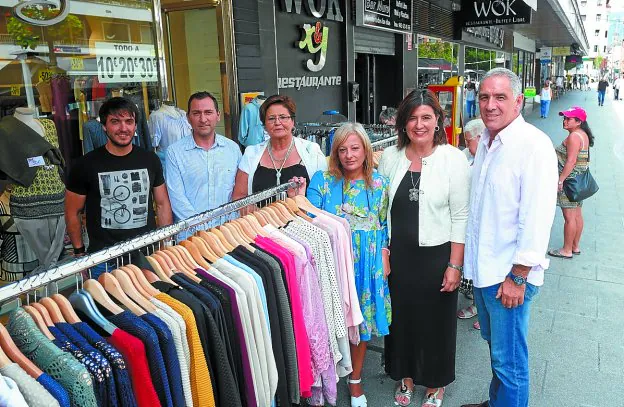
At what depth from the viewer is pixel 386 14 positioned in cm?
976

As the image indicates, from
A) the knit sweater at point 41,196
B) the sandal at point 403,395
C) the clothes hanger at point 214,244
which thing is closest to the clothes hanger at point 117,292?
the clothes hanger at point 214,244

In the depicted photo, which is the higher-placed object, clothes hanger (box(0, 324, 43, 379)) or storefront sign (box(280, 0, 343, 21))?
storefront sign (box(280, 0, 343, 21))

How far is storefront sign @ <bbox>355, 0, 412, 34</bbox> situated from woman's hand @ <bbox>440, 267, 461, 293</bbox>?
695 centimetres

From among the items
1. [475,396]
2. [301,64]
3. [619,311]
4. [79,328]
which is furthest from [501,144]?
[301,64]

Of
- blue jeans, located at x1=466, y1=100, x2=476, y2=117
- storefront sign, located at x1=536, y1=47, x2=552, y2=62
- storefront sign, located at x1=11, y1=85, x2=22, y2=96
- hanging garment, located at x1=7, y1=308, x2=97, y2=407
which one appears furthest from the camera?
storefront sign, located at x1=536, y1=47, x2=552, y2=62

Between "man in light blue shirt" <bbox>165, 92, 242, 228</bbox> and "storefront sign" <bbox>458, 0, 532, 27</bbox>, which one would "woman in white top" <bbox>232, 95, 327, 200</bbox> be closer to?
"man in light blue shirt" <bbox>165, 92, 242, 228</bbox>

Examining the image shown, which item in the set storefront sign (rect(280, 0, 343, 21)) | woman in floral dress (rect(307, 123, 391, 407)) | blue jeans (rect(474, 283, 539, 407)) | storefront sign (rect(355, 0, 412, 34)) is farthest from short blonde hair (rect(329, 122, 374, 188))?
storefront sign (rect(355, 0, 412, 34))

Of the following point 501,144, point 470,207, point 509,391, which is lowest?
point 509,391

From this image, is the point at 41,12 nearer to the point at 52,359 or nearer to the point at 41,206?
the point at 41,206

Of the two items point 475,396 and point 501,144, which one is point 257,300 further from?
point 475,396

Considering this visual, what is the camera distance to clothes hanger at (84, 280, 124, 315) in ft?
5.45

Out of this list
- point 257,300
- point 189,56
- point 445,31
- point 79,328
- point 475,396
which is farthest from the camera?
point 445,31

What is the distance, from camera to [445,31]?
13617 mm

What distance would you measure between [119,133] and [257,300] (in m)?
1.54
